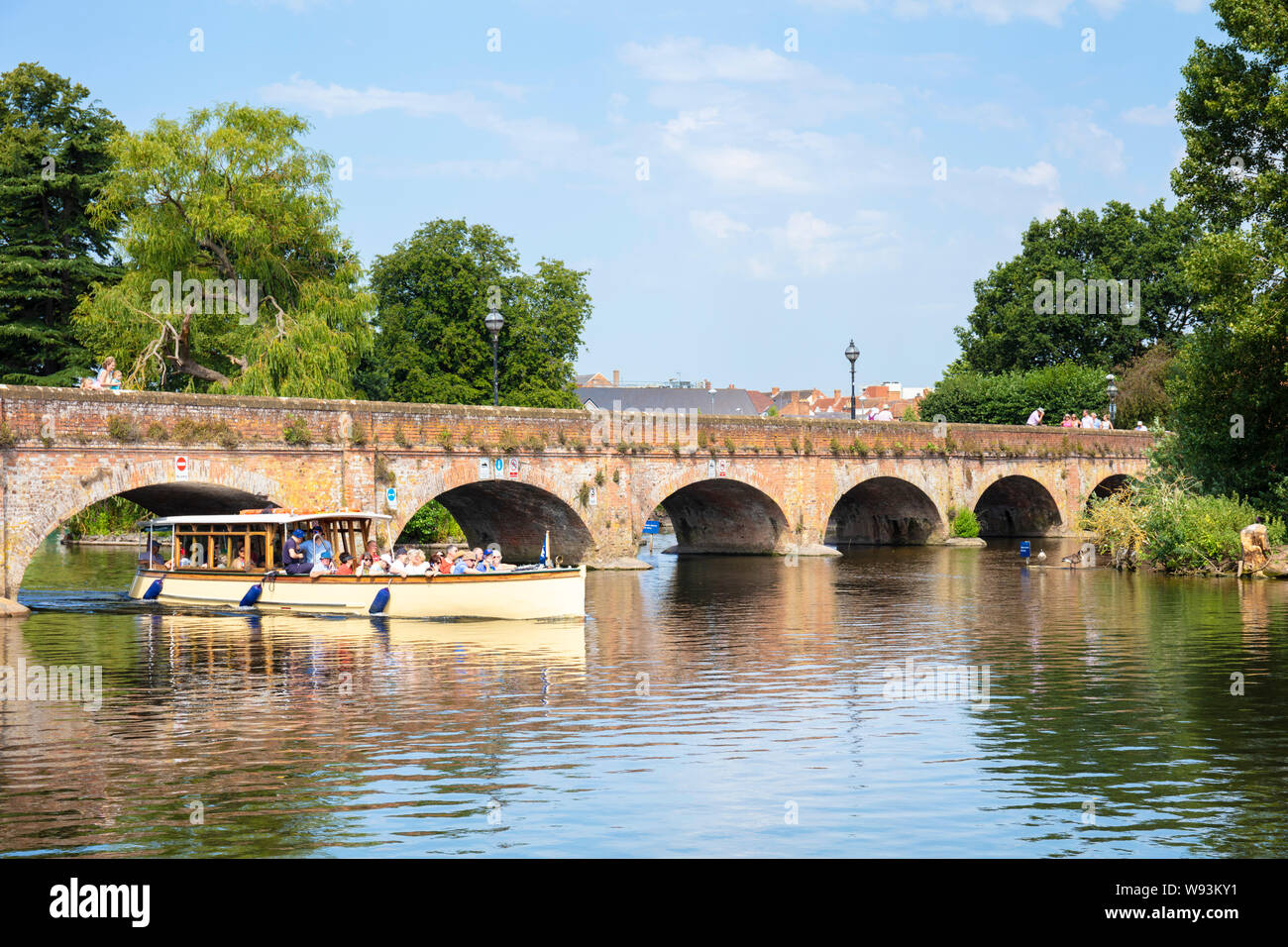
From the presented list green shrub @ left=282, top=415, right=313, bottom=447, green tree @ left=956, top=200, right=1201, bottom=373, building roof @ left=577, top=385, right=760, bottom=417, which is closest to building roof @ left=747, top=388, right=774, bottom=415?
building roof @ left=577, top=385, right=760, bottom=417

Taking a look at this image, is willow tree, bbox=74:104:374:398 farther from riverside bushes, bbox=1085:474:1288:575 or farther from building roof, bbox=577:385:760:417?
building roof, bbox=577:385:760:417

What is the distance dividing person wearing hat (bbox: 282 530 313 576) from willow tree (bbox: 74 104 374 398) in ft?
45.8

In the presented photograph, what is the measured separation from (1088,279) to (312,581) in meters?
59.3

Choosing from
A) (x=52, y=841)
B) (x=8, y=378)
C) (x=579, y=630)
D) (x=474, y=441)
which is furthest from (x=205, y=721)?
(x=8, y=378)

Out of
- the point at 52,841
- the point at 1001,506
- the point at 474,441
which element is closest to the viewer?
the point at 52,841

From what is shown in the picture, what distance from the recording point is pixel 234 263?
42844 millimetres

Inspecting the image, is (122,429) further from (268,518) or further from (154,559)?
(154,559)

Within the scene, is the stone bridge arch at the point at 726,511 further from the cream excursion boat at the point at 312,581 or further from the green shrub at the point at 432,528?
the cream excursion boat at the point at 312,581

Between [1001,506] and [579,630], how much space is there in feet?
120

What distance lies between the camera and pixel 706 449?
4006 centimetres

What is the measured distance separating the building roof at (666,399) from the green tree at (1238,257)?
67.6 meters

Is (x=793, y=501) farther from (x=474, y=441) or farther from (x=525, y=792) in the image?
(x=525, y=792)

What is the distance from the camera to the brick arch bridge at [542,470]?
87.2 ft

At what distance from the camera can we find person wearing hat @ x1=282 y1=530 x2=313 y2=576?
2659cm
